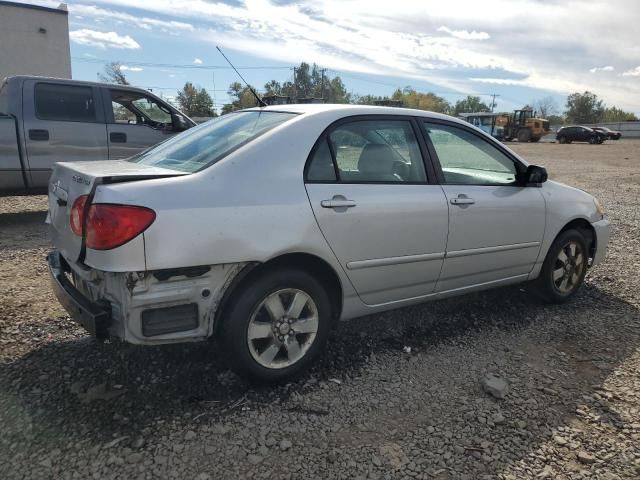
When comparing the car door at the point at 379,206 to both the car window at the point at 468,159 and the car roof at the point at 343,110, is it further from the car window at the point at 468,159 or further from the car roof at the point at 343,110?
the car window at the point at 468,159

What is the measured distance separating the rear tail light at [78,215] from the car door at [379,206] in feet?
3.94

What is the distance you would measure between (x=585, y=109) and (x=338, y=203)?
98064mm

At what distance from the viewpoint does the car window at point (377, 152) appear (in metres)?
3.15

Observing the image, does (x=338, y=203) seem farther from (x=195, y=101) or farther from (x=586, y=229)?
(x=195, y=101)

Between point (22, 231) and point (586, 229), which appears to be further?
point (22, 231)

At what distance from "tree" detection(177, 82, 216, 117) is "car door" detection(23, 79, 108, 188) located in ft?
171

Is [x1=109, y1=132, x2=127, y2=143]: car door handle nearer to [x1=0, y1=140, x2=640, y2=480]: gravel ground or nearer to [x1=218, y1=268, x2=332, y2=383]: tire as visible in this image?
[x1=0, y1=140, x2=640, y2=480]: gravel ground

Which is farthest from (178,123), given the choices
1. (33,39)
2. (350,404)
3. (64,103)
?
(33,39)

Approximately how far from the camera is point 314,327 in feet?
9.84

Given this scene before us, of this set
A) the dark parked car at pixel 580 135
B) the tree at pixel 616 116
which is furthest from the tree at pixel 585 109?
the dark parked car at pixel 580 135

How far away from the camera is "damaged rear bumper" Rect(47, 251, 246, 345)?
2.45 m

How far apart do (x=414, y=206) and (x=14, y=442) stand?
8.45 feet

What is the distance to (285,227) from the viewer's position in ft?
9.04

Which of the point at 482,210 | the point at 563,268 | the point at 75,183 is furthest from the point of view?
the point at 563,268
